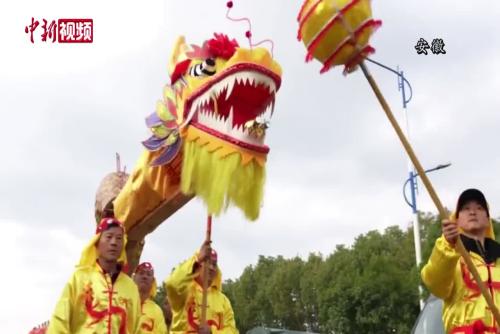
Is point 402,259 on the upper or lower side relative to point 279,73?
upper

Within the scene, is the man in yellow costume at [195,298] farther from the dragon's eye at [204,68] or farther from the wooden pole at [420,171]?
the wooden pole at [420,171]

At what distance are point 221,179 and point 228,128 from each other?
1.33 feet

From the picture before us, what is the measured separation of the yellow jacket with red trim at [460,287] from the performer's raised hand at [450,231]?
140 mm

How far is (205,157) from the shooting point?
548 centimetres

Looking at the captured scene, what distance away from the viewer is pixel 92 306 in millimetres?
5305

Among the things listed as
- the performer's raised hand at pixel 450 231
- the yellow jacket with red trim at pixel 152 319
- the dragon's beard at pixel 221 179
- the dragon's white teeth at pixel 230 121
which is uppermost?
the dragon's white teeth at pixel 230 121

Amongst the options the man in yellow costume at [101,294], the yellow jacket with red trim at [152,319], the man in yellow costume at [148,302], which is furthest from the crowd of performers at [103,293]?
the yellow jacket with red trim at [152,319]

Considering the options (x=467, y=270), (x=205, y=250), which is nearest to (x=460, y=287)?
(x=467, y=270)

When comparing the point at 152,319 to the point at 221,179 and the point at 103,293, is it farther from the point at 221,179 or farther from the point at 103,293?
the point at 221,179

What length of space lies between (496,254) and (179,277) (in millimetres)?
3032

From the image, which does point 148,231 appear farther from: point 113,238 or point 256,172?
point 256,172

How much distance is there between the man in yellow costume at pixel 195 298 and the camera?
22.0 feet

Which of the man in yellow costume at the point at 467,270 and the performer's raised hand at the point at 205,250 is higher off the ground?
the performer's raised hand at the point at 205,250

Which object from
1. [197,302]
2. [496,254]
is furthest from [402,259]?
[496,254]
